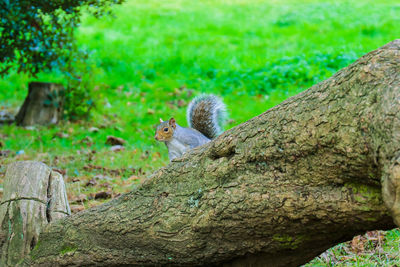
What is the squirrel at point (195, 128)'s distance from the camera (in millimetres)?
4094

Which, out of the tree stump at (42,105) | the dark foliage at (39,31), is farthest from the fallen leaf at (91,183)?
the tree stump at (42,105)

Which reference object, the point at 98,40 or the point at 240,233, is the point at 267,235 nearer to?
the point at 240,233

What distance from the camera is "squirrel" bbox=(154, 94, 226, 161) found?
4.09 meters

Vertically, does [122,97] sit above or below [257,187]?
below

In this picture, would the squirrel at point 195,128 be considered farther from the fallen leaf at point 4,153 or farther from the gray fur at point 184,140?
the fallen leaf at point 4,153

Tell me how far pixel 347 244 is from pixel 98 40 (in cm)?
795

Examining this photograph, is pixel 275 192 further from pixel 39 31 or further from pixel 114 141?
pixel 39 31

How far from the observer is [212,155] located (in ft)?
7.39

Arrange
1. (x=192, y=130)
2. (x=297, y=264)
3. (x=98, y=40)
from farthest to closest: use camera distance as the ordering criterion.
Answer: (x=98, y=40) → (x=192, y=130) → (x=297, y=264)

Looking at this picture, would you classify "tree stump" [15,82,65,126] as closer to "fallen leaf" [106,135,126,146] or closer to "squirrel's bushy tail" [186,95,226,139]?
"fallen leaf" [106,135,126,146]

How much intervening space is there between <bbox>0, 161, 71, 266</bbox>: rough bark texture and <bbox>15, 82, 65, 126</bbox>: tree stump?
360 centimetres

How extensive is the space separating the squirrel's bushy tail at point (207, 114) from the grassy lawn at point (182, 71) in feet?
1.84

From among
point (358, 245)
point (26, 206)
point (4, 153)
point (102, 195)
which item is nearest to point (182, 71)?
point (4, 153)

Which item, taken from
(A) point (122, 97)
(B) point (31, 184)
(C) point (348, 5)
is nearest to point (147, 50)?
(A) point (122, 97)
